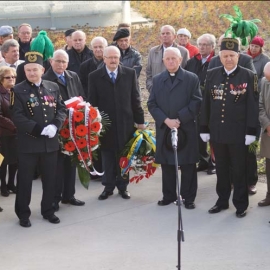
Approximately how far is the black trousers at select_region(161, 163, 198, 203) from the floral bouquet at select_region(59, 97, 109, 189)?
88cm

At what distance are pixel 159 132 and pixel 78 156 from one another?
0.96m

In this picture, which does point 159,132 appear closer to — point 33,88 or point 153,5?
point 33,88

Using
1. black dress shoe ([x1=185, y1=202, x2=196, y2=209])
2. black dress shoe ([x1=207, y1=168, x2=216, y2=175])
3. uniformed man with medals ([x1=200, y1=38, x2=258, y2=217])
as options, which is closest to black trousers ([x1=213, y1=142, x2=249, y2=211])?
uniformed man with medals ([x1=200, y1=38, x2=258, y2=217])

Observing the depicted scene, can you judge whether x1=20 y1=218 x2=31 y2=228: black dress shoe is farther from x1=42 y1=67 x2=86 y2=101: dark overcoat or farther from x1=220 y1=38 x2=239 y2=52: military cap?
x1=220 y1=38 x2=239 y2=52: military cap

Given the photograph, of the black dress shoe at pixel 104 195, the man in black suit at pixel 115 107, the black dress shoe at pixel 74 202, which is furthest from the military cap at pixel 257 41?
the black dress shoe at pixel 74 202

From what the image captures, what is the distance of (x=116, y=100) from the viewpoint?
789 centimetres

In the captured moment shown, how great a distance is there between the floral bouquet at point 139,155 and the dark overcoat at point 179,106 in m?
0.47

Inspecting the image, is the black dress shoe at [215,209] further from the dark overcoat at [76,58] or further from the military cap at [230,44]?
the dark overcoat at [76,58]

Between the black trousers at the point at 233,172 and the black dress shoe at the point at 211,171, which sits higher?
the black trousers at the point at 233,172

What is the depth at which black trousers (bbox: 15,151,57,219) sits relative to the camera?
7.09 meters

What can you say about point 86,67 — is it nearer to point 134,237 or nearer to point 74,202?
point 74,202

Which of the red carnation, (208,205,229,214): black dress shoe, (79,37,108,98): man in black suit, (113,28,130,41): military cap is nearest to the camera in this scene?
(208,205,229,214): black dress shoe

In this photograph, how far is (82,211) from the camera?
7.60 m

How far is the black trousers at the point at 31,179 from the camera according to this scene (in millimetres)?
7086
